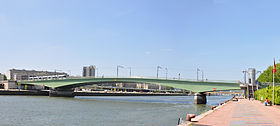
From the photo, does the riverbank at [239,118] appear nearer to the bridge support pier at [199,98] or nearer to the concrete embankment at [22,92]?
the bridge support pier at [199,98]

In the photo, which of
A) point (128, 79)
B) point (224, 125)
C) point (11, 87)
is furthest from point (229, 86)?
point (11, 87)

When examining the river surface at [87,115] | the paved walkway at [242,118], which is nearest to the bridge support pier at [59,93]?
the river surface at [87,115]

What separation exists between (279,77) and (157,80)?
53.5m

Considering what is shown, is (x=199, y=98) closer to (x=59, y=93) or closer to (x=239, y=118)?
(x=239, y=118)

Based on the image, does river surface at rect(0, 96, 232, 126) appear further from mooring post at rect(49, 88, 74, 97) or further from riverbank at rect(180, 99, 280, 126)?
mooring post at rect(49, 88, 74, 97)

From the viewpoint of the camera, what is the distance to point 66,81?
351ft

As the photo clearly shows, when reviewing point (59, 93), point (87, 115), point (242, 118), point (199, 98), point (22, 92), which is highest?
point (242, 118)

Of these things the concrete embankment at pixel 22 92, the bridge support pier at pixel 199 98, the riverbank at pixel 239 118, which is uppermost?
the riverbank at pixel 239 118

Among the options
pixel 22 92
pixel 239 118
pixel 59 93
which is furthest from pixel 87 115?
pixel 22 92

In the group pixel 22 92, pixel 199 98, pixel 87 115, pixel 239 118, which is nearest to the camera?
pixel 239 118

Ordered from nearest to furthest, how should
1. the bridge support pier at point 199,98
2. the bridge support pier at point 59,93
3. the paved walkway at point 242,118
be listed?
the paved walkway at point 242,118, the bridge support pier at point 199,98, the bridge support pier at point 59,93

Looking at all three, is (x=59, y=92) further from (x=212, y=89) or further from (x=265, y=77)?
(x=265, y=77)

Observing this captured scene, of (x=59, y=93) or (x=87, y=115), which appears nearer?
(x=87, y=115)

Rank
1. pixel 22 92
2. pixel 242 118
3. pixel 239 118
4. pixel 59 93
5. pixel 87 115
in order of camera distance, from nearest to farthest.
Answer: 1. pixel 239 118
2. pixel 242 118
3. pixel 87 115
4. pixel 59 93
5. pixel 22 92
